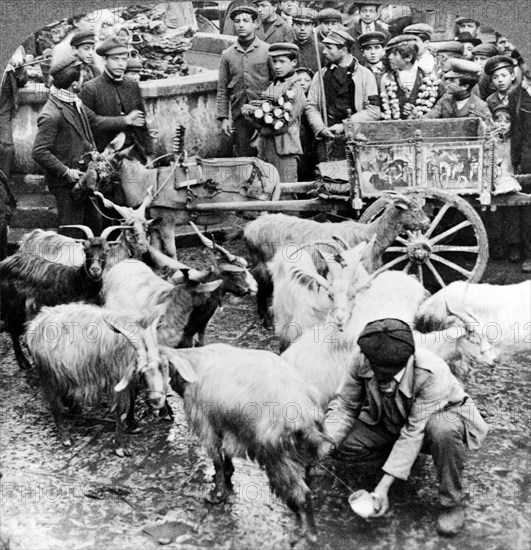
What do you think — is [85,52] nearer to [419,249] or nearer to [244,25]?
[244,25]

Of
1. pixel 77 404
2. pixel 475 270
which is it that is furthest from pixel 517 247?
pixel 77 404

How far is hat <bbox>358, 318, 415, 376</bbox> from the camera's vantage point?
6.14 m

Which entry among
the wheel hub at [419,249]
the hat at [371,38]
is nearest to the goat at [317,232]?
the wheel hub at [419,249]

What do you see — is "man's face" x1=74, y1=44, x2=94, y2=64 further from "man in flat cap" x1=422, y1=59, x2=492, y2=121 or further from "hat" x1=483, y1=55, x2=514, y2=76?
"hat" x1=483, y1=55, x2=514, y2=76

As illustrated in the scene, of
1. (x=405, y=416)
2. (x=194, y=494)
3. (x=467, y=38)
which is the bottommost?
(x=194, y=494)

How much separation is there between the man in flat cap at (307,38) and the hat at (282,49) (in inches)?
13.2

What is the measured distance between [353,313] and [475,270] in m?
2.60

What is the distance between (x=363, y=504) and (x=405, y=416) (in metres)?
0.71

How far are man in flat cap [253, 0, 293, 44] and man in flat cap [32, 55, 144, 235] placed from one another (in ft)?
7.34

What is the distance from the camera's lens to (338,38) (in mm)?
10219

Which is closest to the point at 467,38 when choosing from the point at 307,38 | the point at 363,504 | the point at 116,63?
the point at 307,38

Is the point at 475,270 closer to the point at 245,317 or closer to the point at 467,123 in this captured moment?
the point at 467,123

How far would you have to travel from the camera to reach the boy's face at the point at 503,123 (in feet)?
31.5

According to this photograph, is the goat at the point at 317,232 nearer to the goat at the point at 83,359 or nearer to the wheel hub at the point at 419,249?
the wheel hub at the point at 419,249
